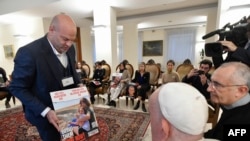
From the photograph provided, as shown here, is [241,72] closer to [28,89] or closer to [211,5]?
[28,89]

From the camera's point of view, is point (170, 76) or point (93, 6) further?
point (93, 6)

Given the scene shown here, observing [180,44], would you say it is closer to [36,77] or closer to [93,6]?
[93,6]

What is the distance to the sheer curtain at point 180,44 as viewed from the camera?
7301 mm

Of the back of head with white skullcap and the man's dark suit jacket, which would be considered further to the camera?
the man's dark suit jacket

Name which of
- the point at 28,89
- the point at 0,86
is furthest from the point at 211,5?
the point at 0,86

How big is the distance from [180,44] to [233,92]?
7001mm

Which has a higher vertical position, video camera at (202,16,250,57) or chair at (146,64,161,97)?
video camera at (202,16,250,57)

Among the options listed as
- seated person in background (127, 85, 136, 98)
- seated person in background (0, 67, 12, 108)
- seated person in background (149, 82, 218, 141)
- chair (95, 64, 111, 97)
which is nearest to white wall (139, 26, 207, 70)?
chair (95, 64, 111, 97)

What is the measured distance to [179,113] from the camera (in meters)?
0.46

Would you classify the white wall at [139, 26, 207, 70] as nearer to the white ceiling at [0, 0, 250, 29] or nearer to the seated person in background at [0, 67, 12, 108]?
the white ceiling at [0, 0, 250, 29]

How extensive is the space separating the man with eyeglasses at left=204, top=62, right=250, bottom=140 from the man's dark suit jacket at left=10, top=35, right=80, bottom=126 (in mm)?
1097

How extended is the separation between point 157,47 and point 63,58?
7387 millimetres

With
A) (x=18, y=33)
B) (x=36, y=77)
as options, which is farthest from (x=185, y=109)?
(x=18, y=33)

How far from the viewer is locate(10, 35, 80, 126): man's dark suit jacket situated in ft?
2.88
